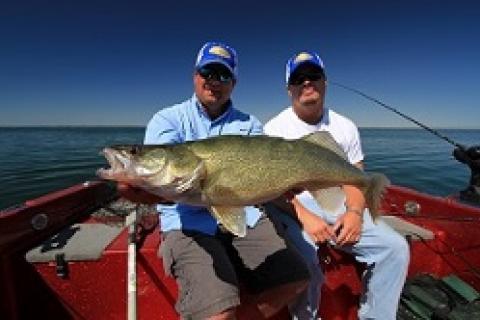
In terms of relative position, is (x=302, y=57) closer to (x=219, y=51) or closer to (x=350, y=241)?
(x=219, y=51)

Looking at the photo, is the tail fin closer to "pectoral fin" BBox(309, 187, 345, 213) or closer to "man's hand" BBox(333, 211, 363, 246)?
"pectoral fin" BBox(309, 187, 345, 213)

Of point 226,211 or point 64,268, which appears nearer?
point 226,211

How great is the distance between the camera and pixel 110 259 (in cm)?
381

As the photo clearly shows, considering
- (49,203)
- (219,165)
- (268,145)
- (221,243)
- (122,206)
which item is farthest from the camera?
(122,206)

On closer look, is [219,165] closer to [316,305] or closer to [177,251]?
[177,251]

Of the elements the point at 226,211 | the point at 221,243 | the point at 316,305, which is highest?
the point at 226,211

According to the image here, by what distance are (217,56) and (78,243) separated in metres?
2.40

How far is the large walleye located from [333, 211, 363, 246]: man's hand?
1.03 meters

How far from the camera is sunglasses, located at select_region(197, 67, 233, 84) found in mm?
3895

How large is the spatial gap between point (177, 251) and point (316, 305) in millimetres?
1497

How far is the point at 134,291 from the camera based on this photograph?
3.12 metres

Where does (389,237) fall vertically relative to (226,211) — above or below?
below

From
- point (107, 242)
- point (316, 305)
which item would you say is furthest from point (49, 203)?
point (316, 305)

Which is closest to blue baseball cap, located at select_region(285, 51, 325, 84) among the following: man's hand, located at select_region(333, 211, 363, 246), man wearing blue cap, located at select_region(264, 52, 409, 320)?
man wearing blue cap, located at select_region(264, 52, 409, 320)
